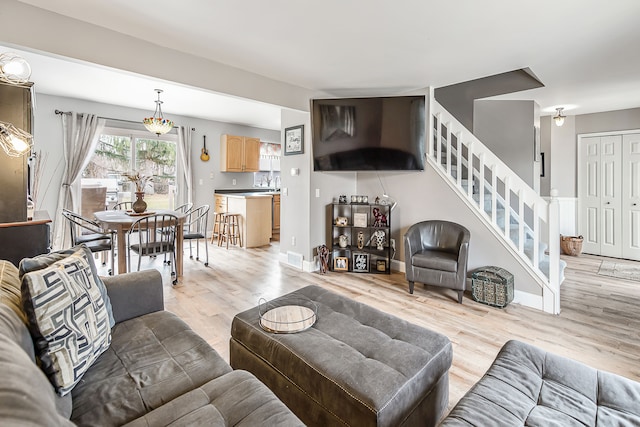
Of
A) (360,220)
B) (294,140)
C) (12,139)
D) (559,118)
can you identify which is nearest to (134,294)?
(12,139)

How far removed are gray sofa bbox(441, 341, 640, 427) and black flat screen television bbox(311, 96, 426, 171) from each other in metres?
2.92

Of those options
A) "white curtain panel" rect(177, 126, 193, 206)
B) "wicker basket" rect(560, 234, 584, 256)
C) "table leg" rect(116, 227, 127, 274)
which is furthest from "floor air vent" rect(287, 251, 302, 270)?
"wicker basket" rect(560, 234, 584, 256)

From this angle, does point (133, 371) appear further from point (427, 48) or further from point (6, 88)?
point (427, 48)

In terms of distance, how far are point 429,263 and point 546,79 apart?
2675 mm

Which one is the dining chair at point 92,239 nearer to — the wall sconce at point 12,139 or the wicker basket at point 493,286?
the wall sconce at point 12,139

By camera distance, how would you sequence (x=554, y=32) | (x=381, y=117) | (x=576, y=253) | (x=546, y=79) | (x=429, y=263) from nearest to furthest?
(x=554, y=32) < (x=429, y=263) < (x=546, y=79) < (x=381, y=117) < (x=576, y=253)

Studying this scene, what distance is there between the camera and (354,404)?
1201 mm

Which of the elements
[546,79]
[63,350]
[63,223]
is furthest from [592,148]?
[63,223]

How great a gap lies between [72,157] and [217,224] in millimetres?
2613

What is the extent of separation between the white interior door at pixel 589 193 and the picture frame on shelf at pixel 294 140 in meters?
4.99

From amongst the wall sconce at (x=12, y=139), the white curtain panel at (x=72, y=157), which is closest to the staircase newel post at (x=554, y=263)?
the wall sconce at (x=12, y=139)

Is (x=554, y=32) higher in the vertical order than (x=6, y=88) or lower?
higher

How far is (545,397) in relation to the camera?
46.6 inches

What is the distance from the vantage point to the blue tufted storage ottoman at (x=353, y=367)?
1.22 m
